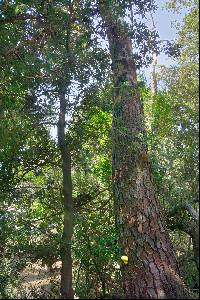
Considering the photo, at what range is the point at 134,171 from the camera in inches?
304

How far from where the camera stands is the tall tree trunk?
334 inches

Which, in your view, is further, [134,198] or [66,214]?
[66,214]

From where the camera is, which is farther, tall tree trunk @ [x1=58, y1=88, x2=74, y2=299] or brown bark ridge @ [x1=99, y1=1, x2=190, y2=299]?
tall tree trunk @ [x1=58, y1=88, x2=74, y2=299]

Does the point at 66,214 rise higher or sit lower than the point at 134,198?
lower

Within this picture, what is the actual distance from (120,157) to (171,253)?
2.27m

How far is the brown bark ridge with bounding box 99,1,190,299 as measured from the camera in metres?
6.34

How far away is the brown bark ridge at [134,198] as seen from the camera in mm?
6344

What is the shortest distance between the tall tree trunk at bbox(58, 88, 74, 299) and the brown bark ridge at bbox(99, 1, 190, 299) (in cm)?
138

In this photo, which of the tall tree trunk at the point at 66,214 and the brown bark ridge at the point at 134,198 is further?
the tall tree trunk at the point at 66,214

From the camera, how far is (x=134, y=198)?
7.34 m

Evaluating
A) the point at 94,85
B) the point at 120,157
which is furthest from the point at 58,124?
the point at 120,157

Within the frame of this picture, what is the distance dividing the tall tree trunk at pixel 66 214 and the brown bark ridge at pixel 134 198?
138 centimetres

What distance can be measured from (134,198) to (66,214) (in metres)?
2.20

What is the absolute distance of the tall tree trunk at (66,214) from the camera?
849cm
